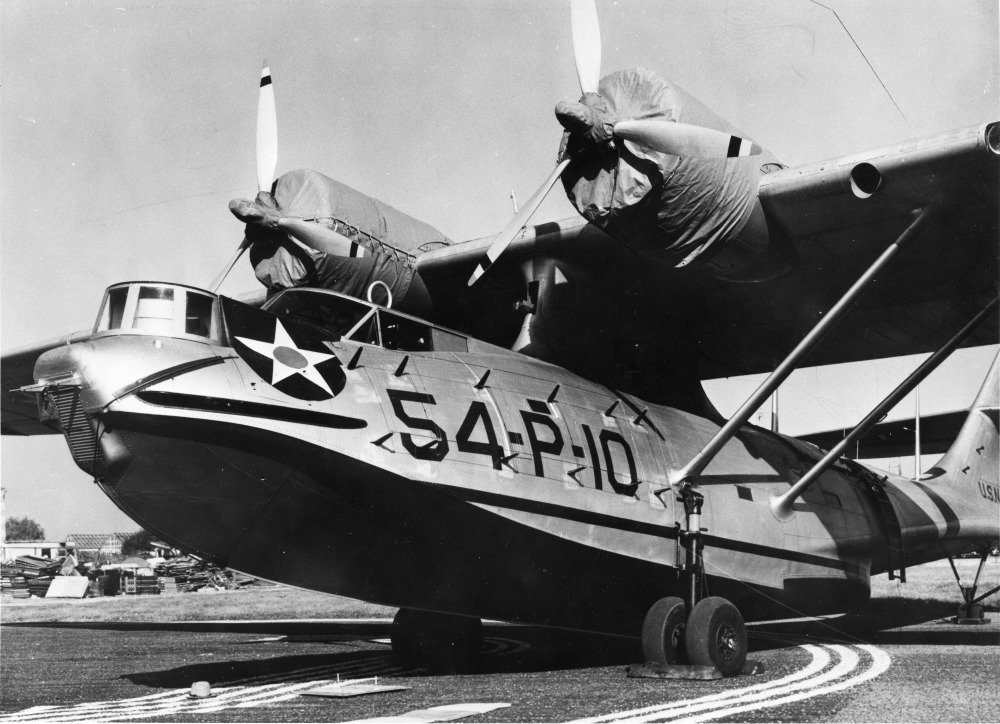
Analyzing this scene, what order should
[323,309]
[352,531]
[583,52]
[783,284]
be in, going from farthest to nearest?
[783,284]
[583,52]
[323,309]
[352,531]

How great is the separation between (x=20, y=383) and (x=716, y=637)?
33.2 ft

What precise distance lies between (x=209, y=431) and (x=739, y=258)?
4.96m

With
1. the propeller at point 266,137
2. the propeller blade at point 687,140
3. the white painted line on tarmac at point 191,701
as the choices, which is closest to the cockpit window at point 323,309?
the propeller at point 266,137

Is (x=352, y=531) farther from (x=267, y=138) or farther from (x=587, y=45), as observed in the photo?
(x=267, y=138)

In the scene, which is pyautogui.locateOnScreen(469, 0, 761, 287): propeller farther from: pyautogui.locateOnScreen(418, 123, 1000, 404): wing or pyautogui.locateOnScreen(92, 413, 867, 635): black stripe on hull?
pyautogui.locateOnScreen(92, 413, 867, 635): black stripe on hull

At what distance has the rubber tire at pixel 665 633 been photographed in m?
7.89

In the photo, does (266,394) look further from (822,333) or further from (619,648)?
(619,648)

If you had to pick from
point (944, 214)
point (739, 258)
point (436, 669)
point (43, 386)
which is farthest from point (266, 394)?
point (944, 214)

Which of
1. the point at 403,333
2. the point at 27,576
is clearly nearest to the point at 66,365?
the point at 403,333

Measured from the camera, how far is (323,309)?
841 centimetres

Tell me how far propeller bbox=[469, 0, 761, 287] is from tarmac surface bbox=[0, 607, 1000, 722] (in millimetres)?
3753

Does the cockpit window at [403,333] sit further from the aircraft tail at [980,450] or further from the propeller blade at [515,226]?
the aircraft tail at [980,450]

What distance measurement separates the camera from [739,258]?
8.80 metres

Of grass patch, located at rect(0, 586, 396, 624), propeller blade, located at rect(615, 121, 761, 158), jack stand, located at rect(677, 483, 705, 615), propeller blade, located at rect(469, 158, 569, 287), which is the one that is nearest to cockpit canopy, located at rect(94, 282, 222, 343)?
propeller blade, located at rect(469, 158, 569, 287)
